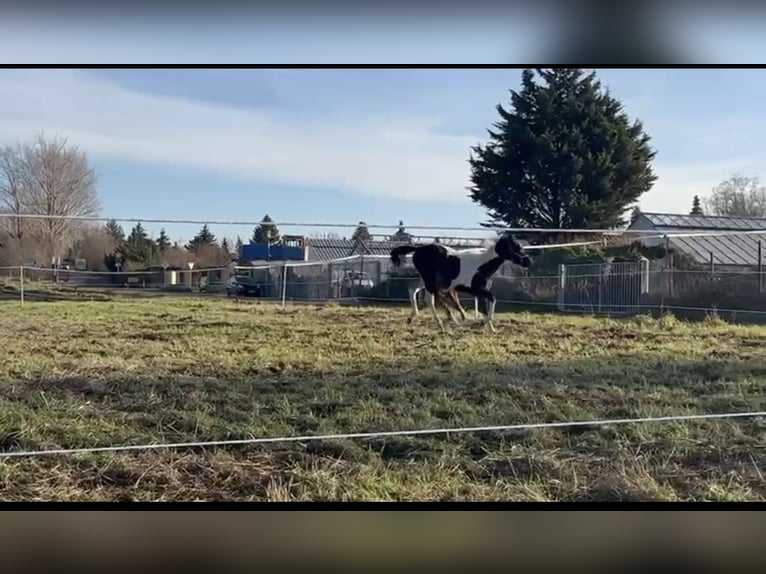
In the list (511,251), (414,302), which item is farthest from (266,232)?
(511,251)

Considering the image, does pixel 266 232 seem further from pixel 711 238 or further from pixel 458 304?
pixel 711 238

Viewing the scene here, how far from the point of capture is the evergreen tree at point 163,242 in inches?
101

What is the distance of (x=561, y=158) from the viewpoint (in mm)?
2580

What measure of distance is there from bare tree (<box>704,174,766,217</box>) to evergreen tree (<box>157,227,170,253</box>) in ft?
6.24

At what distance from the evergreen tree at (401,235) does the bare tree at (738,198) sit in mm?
1051

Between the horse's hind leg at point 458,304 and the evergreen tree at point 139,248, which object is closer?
the evergreen tree at point 139,248

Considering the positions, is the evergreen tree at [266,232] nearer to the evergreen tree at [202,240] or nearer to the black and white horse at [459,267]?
the evergreen tree at [202,240]

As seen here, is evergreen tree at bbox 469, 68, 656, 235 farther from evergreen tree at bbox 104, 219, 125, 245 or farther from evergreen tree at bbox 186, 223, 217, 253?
evergreen tree at bbox 104, 219, 125, 245

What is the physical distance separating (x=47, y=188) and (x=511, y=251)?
65.6 inches

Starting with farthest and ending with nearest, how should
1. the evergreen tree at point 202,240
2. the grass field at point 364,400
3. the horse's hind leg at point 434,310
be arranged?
1. the horse's hind leg at point 434,310
2. the evergreen tree at point 202,240
3. the grass field at point 364,400

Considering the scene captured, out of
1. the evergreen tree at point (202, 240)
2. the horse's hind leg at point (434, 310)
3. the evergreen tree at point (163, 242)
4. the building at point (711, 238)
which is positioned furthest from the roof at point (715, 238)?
the evergreen tree at point (163, 242)

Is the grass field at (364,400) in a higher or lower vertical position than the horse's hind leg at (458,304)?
lower
